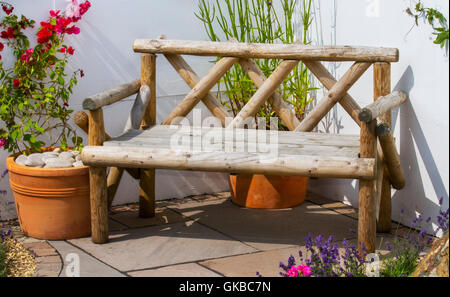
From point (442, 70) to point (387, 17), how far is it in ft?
2.77

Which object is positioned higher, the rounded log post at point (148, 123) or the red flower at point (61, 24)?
the red flower at point (61, 24)

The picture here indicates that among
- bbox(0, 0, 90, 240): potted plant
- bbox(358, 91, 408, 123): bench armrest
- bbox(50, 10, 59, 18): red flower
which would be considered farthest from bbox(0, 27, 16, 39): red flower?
bbox(358, 91, 408, 123): bench armrest

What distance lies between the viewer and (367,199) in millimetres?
3371

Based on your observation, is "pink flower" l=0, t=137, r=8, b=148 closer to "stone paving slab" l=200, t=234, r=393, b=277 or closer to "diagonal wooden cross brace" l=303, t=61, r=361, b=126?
"stone paving slab" l=200, t=234, r=393, b=277

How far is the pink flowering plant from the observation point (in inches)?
148

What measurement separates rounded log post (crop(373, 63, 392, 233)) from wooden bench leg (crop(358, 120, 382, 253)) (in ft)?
0.86

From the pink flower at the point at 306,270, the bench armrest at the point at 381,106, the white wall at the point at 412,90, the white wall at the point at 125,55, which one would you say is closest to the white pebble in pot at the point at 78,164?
the white wall at the point at 125,55

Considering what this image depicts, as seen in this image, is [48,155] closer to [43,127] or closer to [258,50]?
[43,127]

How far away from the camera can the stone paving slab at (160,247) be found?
3.45m

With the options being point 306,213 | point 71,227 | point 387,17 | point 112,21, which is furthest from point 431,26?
point 71,227

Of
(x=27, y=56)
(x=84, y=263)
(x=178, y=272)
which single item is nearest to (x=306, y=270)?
(x=178, y=272)

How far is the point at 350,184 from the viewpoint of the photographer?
14.4 ft

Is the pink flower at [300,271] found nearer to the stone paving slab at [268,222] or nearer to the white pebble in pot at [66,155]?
the stone paving slab at [268,222]

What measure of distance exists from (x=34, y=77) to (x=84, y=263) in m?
1.11
